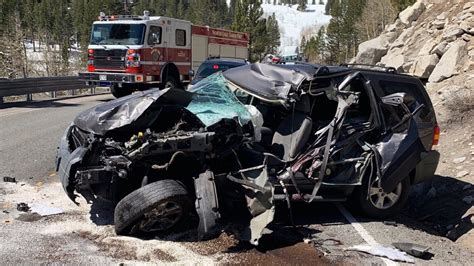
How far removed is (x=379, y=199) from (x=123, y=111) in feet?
10.6

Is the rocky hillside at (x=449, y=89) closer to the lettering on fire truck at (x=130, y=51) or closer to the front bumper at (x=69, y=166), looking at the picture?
the front bumper at (x=69, y=166)

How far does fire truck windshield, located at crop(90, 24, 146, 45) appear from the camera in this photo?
17141mm

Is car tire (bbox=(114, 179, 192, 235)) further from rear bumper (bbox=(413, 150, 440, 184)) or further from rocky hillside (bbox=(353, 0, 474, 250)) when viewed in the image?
rocky hillside (bbox=(353, 0, 474, 250))

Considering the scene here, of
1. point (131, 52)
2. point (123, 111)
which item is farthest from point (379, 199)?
point (131, 52)

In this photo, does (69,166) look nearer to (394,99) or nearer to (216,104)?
(216,104)

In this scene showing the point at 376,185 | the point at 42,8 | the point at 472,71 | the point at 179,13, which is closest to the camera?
the point at 376,185

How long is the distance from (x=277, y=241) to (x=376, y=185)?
1.59 metres

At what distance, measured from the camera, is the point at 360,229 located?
18.1 feet

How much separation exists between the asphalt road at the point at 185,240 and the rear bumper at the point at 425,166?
59 centimetres

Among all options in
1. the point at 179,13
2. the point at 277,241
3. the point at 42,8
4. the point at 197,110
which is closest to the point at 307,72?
the point at 197,110

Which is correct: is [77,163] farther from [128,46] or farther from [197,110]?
[128,46]

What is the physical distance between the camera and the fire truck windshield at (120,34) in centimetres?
1714

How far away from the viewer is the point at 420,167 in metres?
6.14

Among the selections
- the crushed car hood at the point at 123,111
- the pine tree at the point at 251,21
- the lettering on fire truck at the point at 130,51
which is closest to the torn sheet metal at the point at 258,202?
the crushed car hood at the point at 123,111
